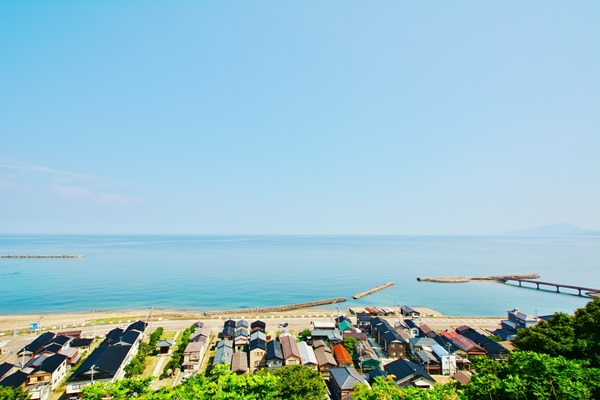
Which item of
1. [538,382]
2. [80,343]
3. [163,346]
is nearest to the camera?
[538,382]

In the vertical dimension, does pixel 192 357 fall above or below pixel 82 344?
above

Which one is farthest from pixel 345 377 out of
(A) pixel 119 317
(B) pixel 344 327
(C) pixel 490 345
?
(A) pixel 119 317

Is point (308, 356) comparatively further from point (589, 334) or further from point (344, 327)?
point (589, 334)

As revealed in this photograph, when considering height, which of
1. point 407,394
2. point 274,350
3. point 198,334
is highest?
point 407,394

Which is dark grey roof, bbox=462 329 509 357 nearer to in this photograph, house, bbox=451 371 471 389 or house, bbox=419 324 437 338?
house, bbox=419 324 437 338

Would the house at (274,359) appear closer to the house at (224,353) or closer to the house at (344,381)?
the house at (224,353)

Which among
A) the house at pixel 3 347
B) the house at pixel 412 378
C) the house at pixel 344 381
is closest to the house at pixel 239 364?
the house at pixel 344 381
